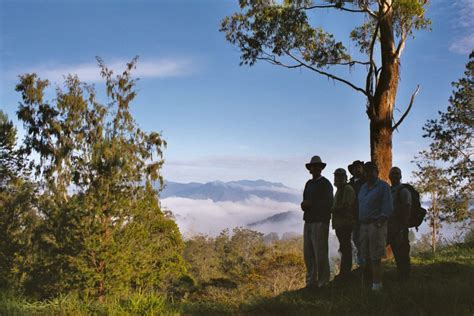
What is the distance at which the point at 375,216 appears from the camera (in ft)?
24.1

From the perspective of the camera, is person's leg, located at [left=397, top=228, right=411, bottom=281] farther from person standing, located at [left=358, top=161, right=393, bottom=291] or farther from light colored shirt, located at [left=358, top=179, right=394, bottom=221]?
light colored shirt, located at [left=358, top=179, right=394, bottom=221]

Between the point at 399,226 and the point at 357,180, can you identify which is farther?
the point at 357,180

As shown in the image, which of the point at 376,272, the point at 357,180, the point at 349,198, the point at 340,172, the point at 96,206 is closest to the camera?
the point at 376,272

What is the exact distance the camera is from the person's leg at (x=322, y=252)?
8.14 m

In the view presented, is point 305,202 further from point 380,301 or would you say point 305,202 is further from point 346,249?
point 380,301

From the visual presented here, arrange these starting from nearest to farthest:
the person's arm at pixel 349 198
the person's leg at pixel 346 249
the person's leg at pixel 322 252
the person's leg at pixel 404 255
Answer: the person's leg at pixel 404 255 → the person's arm at pixel 349 198 → the person's leg at pixel 322 252 → the person's leg at pixel 346 249

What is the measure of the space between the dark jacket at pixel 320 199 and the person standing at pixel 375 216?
2.34 feet

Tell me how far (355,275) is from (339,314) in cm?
327

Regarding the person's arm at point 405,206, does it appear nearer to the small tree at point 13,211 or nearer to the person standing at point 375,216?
the person standing at point 375,216

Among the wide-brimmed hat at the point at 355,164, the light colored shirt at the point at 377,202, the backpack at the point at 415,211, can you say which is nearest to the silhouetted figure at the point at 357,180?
the wide-brimmed hat at the point at 355,164

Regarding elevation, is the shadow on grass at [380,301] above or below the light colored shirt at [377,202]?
below

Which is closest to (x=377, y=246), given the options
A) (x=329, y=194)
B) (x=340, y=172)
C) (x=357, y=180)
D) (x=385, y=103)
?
(x=329, y=194)

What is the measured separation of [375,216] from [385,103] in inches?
268

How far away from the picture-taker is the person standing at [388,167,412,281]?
765 cm
